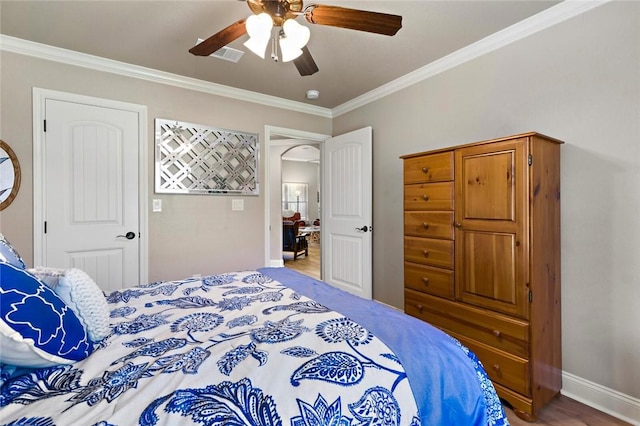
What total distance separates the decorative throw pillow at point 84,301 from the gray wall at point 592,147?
2500 mm

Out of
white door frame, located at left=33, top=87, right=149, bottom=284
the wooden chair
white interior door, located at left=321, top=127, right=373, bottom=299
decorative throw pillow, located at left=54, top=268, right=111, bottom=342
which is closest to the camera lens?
decorative throw pillow, located at left=54, top=268, right=111, bottom=342

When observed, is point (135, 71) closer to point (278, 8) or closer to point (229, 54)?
point (229, 54)

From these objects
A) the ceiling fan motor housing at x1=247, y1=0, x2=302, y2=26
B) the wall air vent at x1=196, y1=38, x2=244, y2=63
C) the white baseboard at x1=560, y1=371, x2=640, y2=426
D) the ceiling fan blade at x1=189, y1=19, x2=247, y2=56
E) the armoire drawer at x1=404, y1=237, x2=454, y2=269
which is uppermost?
the wall air vent at x1=196, y1=38, x2=244, y2=63

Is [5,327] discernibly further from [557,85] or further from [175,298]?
[557,85]

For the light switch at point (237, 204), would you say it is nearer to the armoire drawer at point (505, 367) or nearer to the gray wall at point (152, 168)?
the gray wall at point (152, 168)

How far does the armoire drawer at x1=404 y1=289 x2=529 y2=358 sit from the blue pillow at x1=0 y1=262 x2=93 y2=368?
6.64ft

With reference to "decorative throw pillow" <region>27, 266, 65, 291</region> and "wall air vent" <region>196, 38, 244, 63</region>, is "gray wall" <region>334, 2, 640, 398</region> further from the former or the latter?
"decorative throw pillow" <region>27, 266, 65, 291</region>

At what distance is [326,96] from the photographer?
11.6ft

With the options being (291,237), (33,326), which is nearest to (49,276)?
(33,326)

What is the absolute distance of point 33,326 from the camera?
77cm

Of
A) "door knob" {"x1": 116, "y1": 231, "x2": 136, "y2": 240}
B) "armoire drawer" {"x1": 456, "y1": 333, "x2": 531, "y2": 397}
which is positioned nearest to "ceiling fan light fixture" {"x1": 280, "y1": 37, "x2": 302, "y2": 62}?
"armoire drawer" {"x1": 456, "y1": 333, "x2": 531, "y2": 397}

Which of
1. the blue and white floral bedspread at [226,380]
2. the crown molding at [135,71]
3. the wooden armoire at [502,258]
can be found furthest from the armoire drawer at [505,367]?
the crown molding at [135,71]

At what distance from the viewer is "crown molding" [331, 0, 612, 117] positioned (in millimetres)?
1900

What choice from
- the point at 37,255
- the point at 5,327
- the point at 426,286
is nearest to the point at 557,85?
the point at 426,286
